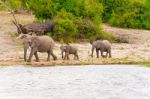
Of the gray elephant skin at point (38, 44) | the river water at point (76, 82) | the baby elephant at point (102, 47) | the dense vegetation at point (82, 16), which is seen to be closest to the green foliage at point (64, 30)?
the dense vegetation at point (82, 16)

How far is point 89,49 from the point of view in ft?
103

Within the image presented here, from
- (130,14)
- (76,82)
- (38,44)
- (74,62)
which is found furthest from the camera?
(130,14)

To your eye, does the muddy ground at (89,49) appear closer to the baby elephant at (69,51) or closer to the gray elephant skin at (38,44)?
the baby elephant at (69,51)

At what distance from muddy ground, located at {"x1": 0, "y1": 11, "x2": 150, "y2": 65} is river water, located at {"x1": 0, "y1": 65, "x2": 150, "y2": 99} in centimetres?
159

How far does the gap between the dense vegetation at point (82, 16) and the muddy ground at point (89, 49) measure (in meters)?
1.19

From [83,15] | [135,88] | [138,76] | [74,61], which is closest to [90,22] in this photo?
[83,15]

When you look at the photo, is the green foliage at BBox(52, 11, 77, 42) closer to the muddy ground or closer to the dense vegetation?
the dense vegetation

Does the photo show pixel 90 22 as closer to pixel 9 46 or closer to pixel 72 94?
pixel 9 46

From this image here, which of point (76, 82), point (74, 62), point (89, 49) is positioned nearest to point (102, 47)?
point (89, 49)

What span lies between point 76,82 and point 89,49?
10.6m

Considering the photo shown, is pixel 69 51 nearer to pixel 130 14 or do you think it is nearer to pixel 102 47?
pixel 102 47

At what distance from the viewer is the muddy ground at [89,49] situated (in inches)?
1049

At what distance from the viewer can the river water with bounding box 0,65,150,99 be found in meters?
18.4

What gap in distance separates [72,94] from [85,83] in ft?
7.59
